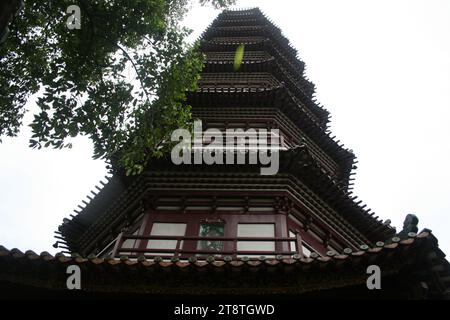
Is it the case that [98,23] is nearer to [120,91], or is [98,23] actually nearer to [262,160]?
[120,91]

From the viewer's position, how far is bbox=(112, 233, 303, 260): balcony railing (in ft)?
29.1

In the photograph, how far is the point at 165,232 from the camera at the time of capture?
10430 millimetres

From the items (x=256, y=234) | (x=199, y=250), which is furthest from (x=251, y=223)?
(x=199, y=250)

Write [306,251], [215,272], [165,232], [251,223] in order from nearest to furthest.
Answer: [215,272] < [306,251] < [165,232] < [251,223]

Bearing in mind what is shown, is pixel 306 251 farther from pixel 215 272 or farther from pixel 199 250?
pixel 215 272

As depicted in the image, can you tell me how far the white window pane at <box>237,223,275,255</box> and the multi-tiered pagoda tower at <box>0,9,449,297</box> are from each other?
0.02 meters

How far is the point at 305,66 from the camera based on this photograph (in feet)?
72.6

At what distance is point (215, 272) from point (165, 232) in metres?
3.40

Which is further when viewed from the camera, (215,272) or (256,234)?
(256,234)

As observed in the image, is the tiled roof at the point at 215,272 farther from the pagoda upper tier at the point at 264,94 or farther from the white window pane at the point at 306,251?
the pagoda upper tier at the point at 264,94

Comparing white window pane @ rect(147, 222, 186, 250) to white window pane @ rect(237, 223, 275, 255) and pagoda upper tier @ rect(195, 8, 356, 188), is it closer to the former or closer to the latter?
white window pane @ rect(237, 223, 275, 255)

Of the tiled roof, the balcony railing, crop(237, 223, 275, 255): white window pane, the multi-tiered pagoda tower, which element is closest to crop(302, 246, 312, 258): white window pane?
the multi-tiered pagoda tower
